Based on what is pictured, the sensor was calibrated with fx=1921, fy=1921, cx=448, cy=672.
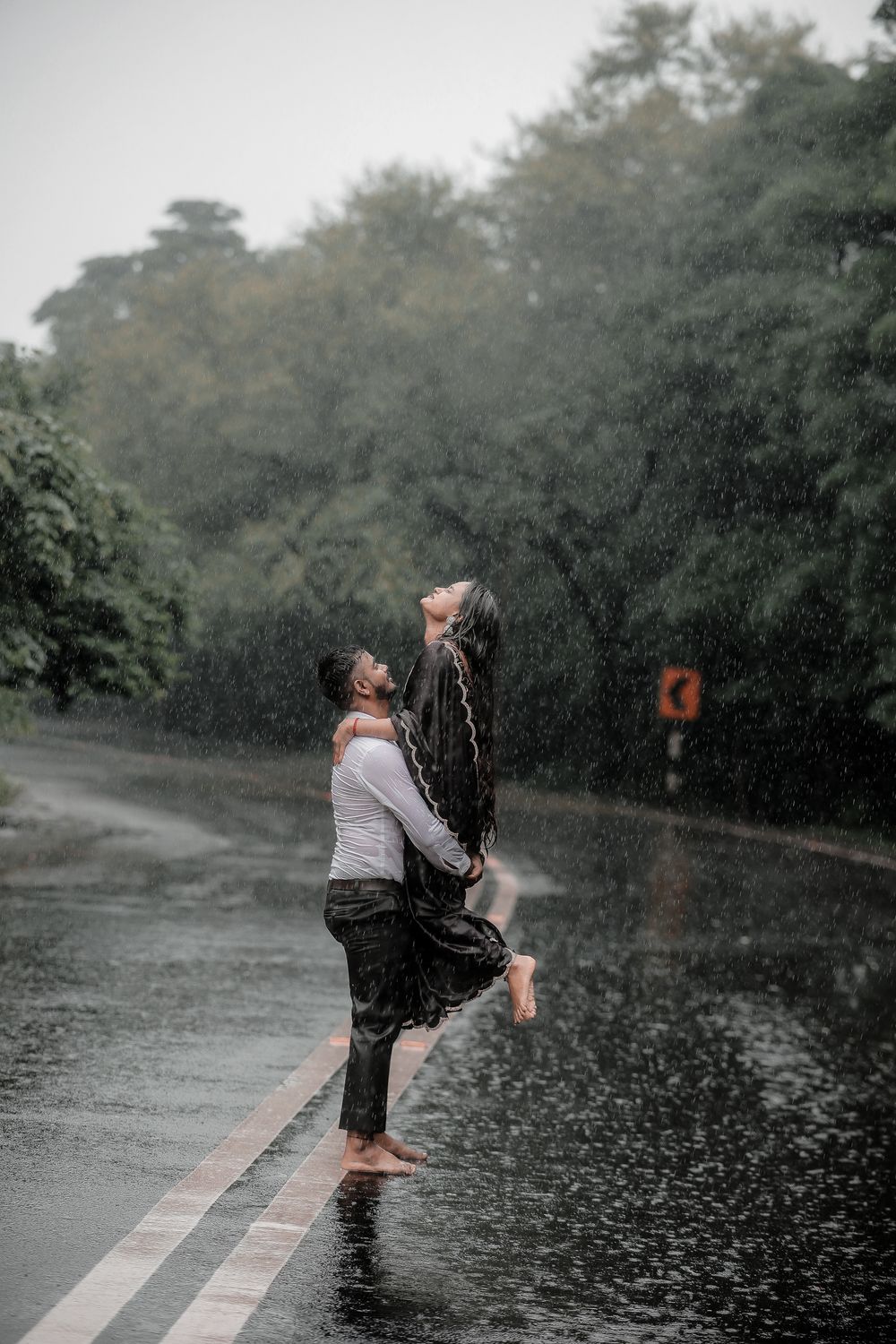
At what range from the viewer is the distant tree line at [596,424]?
95.6 feet

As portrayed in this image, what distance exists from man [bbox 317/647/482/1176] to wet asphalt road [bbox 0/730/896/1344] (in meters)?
0.23

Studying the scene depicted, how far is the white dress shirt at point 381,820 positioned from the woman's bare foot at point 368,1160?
80 centimetres

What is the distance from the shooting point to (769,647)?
103 ft

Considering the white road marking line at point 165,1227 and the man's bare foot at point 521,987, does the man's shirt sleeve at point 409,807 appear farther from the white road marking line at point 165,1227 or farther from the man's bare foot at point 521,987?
the white road marking line at point 165,1227

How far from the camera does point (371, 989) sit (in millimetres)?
5754

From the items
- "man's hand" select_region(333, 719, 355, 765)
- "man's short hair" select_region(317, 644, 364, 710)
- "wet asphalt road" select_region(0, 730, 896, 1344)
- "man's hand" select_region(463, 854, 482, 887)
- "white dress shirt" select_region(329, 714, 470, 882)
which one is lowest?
"wet asphalt road" select_region(0, 730, 896, 1344)

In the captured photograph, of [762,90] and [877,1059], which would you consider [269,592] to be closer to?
[762,90]

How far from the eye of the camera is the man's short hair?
5953 mm

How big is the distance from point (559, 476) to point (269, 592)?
8.31 meters

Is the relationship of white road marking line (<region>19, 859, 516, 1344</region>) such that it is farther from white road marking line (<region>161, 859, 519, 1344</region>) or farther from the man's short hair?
the man's short hair

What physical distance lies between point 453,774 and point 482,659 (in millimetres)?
371

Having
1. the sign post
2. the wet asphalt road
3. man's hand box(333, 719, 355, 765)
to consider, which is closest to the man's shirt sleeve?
man's hand box(333, 719, 355, 765)

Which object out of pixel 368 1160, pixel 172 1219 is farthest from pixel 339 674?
pixel 172 1219

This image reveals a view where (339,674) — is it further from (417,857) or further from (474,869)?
(474,869)
